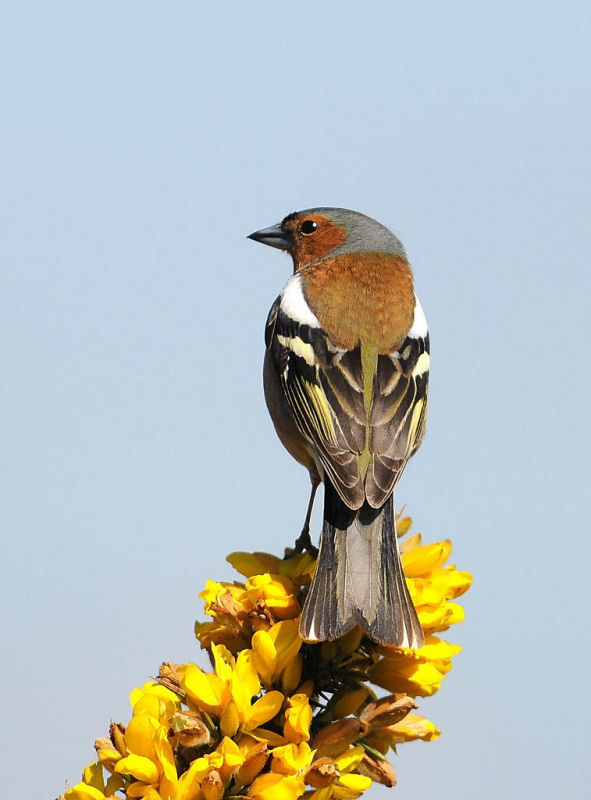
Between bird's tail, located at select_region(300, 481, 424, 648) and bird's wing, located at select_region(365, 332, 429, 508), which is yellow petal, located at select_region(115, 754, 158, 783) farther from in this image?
bird's wing, located at select_region(365, 332, 429, 508)

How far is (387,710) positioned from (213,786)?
1.91 ft

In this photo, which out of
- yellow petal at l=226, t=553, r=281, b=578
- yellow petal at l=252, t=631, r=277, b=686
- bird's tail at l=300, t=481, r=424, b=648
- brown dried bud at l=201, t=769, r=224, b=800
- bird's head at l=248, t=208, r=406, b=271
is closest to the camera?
brown dried bud at l=201, t=769, r=224, b=800

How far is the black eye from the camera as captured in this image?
671cm

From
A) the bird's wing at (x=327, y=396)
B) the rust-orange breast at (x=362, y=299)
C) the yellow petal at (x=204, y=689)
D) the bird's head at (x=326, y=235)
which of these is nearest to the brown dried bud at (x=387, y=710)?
the yellow petal at (x=204, y=689)

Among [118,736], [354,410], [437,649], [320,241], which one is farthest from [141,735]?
[320,241]

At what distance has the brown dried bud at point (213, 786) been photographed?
8.93ft

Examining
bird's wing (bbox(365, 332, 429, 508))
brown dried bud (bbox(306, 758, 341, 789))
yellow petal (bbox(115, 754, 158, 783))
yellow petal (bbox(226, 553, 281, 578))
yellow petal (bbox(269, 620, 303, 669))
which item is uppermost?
bird's wing (bbox(365, 332, 429, 508))

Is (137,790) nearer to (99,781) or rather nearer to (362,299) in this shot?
(99,781)

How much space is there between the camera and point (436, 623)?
3.42 m

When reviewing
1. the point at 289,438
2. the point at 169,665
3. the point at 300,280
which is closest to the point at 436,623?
the point at 169,665

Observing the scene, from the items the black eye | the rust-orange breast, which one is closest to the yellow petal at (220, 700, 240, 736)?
the rust-orange breast

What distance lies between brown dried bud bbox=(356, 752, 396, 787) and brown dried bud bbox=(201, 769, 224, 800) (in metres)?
0.48

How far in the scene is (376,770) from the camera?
3.09m

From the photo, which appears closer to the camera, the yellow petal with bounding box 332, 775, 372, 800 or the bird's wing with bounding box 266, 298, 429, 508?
the yellow petal with bounding box 332, 775, 372, 800
